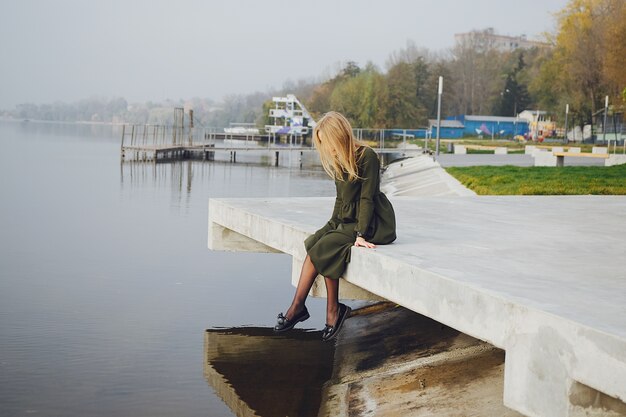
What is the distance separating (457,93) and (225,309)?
9491cm

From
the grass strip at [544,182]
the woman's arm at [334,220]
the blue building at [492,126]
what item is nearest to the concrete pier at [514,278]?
the woman's arm at [334,220]

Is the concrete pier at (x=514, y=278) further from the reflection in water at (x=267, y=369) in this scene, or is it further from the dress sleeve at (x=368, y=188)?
the reflection in water at (x=267, y=369)

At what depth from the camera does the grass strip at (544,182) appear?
1430 cm

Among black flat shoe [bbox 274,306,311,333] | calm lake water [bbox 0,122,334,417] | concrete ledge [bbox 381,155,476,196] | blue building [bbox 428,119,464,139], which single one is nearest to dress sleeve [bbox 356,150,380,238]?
black flat shoe [bbox 274,306,311,333]

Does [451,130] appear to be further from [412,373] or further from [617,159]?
[412,373]

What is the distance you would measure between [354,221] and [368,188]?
0.93 feet

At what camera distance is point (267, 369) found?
277 inches

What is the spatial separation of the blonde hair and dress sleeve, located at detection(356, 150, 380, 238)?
0.21 ft

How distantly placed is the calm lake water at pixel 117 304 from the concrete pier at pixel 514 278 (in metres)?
1.18

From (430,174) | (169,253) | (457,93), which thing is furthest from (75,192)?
(457,93)

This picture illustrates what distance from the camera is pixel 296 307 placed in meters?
6.75

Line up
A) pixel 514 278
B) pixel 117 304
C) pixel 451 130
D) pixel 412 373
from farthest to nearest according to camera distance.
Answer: pixel 451 130
pixel 117 304
pixel 412 373
pixel 514 278

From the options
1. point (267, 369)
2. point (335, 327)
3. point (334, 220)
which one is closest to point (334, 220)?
point (334, 220)

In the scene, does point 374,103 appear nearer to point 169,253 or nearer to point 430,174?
point 430,174
